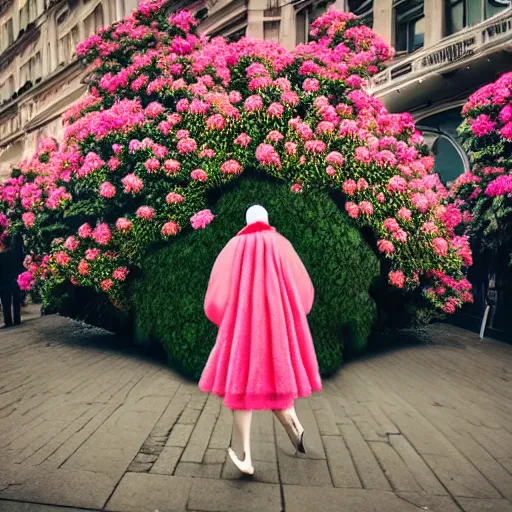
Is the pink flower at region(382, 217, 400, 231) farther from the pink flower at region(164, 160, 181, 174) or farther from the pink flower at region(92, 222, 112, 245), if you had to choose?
the pink flower at region(92, 222, 112, 245)

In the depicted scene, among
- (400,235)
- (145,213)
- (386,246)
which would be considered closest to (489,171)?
(400,235)

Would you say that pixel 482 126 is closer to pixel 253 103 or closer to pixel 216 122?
pixel 253 103

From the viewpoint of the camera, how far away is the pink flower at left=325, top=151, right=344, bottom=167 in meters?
5.81

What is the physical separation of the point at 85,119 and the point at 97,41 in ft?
5.12

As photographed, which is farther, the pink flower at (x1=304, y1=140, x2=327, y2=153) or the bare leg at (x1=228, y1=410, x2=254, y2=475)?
the pink flower at (x1=304, y1=140, x2=327, y2=153)

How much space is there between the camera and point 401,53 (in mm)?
12820

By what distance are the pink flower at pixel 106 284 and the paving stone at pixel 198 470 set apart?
3.09m

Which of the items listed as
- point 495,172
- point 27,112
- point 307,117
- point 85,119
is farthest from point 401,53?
point 27,112

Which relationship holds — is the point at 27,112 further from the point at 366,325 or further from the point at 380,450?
the point at 380,450

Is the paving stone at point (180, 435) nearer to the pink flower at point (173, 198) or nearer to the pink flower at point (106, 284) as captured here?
the pink flower at point (106, 284)

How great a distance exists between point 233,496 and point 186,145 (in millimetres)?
3912

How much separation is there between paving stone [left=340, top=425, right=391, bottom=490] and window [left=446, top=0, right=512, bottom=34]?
31.5 feet

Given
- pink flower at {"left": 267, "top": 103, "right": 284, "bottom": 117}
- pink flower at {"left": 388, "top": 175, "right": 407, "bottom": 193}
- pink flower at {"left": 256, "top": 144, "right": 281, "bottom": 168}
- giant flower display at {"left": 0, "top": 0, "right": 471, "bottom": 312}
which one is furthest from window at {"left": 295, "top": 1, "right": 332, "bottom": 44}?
pink flower at {"left": 256, "top": 144, "right": 281, "bottom": 168}

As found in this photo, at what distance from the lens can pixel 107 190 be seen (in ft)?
20.4
